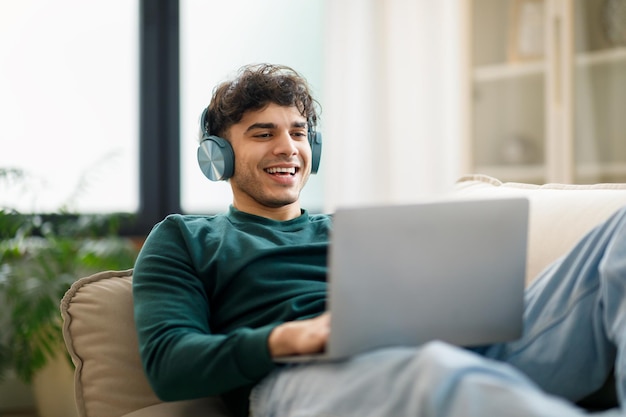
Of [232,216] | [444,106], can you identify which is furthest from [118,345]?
[444,106]

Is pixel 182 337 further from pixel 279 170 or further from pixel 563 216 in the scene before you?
pixel 563 216

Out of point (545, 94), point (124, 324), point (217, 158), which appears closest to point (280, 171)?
point (217, 158)

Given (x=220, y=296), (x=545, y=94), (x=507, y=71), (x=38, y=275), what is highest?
(x=507, y=71)

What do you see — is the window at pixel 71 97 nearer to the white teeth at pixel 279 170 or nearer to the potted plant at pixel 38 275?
the potted plant at pixel 38 275

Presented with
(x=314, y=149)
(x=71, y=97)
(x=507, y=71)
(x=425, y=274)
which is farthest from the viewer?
(x=71, y=97)

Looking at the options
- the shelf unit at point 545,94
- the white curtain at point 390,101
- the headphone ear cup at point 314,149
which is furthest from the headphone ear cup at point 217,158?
the white curtain at point 390,101

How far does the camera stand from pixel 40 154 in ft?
11.1

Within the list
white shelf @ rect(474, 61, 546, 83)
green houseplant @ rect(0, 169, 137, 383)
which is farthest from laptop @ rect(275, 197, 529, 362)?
white shelf @ rect(474, 61, 546, 83)

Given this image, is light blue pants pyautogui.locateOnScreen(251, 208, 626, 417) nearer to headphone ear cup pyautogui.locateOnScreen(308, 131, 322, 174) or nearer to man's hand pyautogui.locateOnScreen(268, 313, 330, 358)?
man's hand pyautogui.locateOnScreen(268, 313, 330, 358)

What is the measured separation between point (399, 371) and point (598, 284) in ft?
1.33

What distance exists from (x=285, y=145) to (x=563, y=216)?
0.54 metres

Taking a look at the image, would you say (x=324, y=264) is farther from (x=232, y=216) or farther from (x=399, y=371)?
(x=399, y=371)

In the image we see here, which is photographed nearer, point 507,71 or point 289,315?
point 289,315

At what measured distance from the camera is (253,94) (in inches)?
62.9
